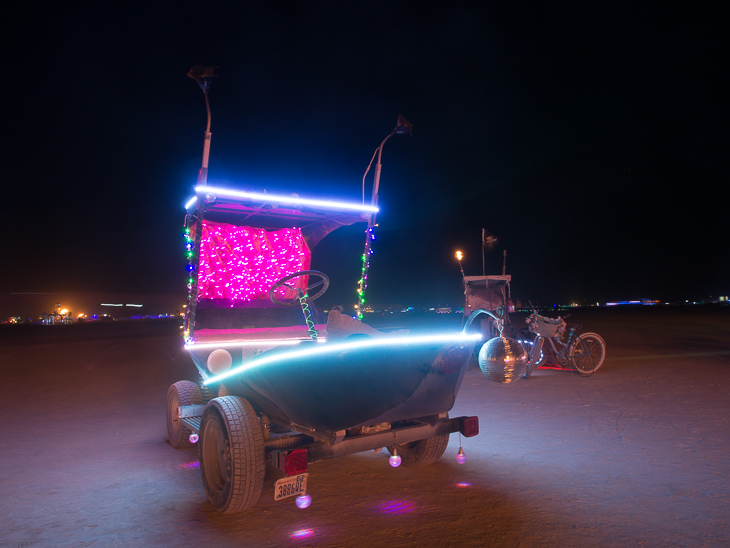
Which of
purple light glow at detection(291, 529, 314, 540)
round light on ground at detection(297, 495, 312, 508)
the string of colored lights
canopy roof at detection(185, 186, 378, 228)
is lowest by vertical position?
purple light glow at detection(291, 529, 314, 540)

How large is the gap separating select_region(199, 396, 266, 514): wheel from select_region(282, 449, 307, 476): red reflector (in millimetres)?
310

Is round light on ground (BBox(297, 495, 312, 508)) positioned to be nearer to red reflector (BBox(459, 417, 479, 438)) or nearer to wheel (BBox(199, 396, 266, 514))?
wheel (BBox(199, 396, 266, 514))

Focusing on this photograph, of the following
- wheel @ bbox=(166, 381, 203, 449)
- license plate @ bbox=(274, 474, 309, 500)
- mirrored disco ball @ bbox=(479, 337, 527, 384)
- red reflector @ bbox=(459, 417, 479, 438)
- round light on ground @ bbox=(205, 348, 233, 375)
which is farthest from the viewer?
wheel @ bbox=(166, 381, 203, 449)

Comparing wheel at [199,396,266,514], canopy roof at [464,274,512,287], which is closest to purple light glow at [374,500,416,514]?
wheel at [199,396,266,514]

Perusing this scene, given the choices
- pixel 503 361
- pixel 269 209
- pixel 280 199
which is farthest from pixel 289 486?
pixel 269 209

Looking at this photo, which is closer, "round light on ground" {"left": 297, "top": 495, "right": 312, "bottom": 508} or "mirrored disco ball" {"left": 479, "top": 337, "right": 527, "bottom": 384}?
"round light on ground" {"left": 297, "top": 495, "right": 312, "bottom": 508}

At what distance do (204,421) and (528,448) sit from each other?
3.16 meters

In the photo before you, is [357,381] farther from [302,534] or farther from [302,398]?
[302,534]

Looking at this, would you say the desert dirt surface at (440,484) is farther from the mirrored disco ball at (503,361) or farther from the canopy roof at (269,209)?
the canopy roof at (269,209)

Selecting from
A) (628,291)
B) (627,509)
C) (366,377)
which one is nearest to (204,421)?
(366,377)

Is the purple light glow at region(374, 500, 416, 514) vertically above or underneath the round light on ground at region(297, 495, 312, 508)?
underneath

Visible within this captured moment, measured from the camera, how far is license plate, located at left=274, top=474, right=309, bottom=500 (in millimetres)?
2939

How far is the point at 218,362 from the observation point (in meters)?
4.09

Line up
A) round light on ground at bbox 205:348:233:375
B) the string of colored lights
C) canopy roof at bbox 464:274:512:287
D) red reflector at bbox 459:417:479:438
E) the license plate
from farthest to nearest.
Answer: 1. canopy roof at bbox 464:274:512:287
2. the string of colored lights
3. round light on ground at bbox 205:348:233:375
4. red reflector at bbox 459:417:479:438
5. the license plate
